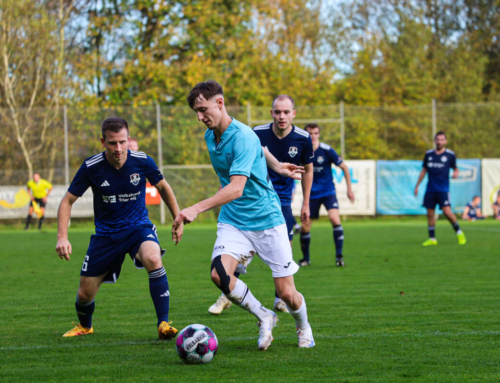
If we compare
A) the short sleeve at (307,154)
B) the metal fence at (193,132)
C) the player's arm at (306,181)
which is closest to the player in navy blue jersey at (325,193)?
the player's arm at (306,181)

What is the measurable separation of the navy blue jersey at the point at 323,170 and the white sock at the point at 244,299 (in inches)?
225

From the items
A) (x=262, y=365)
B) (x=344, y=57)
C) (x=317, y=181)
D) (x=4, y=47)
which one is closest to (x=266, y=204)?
(x=262, y=365)

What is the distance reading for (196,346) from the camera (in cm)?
430

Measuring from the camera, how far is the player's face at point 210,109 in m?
4.26

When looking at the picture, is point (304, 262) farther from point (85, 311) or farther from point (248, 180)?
point (248, 180)

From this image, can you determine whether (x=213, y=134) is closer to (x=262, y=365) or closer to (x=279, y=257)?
Answer: (x=279, y=257)

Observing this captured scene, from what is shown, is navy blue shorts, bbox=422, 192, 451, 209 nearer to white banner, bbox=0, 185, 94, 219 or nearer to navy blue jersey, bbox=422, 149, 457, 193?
navy blue jersey, bbox=422, 149, 457, 193

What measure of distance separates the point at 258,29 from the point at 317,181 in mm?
22708

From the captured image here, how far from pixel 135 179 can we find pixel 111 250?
2.08ft

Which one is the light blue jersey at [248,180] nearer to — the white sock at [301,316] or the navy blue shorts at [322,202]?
the white sock at [301,316]

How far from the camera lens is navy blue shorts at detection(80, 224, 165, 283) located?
520 cm

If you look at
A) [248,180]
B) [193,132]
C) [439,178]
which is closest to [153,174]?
[248,180]

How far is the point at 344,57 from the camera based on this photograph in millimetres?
37562

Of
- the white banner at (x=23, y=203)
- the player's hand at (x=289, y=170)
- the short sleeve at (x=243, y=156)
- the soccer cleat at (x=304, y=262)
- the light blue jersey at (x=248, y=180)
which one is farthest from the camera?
the white banner at (x=23, y=203)
